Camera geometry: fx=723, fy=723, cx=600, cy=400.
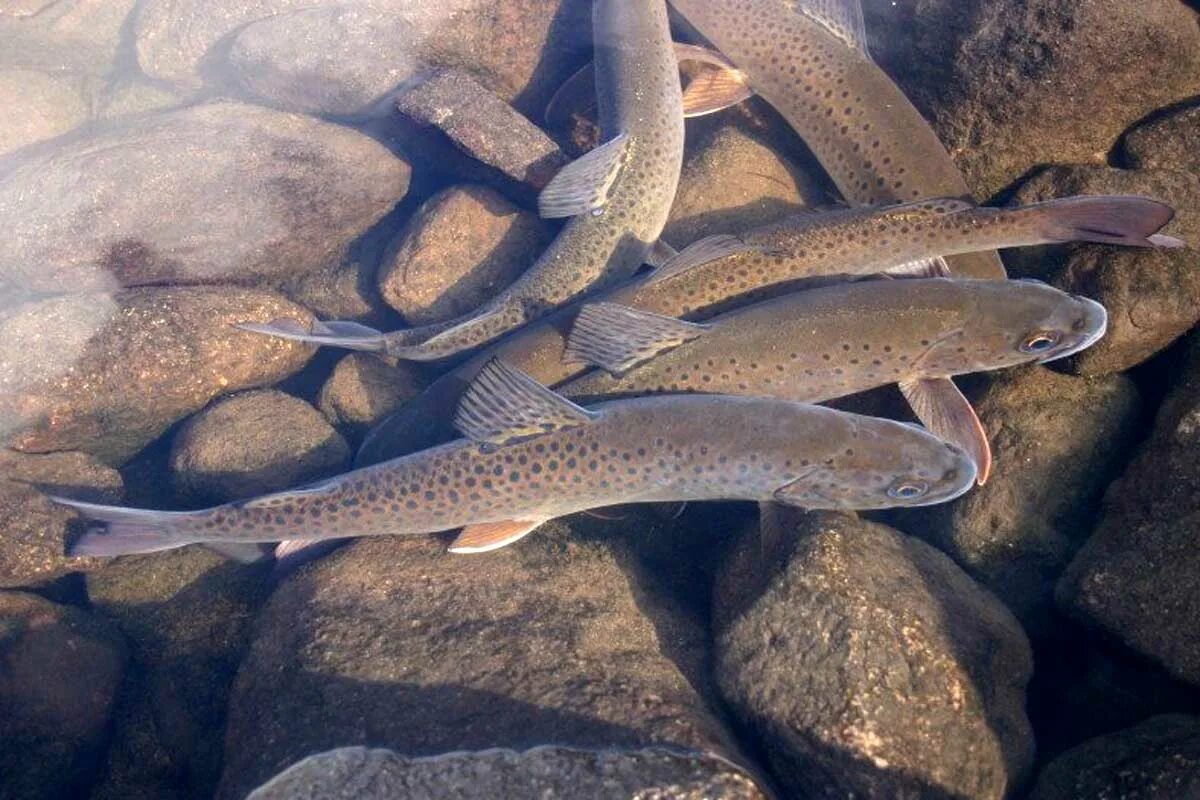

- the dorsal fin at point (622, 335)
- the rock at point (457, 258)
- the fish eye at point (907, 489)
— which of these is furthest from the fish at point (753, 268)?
the fish eye at point (907, 489)

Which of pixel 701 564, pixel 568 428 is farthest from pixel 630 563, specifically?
pixel 568 428

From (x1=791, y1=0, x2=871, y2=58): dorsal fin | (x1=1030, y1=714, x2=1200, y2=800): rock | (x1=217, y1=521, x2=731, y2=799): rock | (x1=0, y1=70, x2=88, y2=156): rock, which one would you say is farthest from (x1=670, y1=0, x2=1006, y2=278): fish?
(x1=0, y1=70, x2=88, y2=156): rock

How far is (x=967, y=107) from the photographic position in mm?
5422

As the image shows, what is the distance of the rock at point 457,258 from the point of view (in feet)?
19.9

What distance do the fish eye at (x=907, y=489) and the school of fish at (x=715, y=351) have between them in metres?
0.02

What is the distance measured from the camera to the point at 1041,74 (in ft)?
16.7

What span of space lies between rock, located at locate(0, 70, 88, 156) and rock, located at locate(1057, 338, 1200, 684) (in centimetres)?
1025

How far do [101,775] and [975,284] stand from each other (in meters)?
6.64

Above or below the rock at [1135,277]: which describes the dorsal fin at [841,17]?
above

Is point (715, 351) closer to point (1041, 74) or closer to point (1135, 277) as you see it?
point (1135, 277)

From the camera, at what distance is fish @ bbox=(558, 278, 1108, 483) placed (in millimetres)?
4555

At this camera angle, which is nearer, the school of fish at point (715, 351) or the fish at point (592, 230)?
the school of fish at point (715, 351)

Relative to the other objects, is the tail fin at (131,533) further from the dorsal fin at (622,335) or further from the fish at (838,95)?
the fish at (838,95)

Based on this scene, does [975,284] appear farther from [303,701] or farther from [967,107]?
[303,701]
